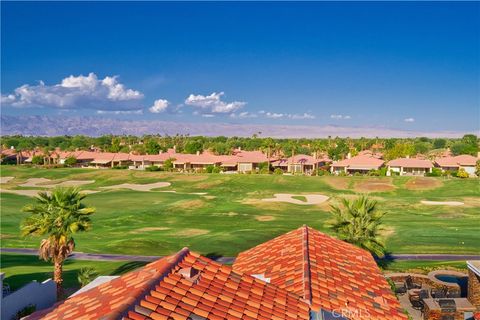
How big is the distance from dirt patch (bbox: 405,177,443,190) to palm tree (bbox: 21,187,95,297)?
75.0m

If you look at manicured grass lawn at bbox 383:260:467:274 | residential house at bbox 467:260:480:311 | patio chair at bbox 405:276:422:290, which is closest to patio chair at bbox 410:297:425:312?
residential house at bbox 467:260:480:311

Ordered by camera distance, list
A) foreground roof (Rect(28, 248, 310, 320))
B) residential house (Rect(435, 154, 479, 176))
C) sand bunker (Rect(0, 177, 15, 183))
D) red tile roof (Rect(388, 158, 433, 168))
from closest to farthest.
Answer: foreground roof (Rect(28, 248, 310, 320))
sand bunker (Rect(0, 177, 15, 183))
red tile roof (Rect(388, 158, 433, 168))
residential house (Rect(435, 154, 479, 176))

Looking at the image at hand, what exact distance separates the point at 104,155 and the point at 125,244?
107483 millimetres

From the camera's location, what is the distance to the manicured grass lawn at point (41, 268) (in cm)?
3370

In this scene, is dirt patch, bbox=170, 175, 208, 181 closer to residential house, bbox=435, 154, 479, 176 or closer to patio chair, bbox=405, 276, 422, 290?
residential house, bbox=435, 154, 479, 176

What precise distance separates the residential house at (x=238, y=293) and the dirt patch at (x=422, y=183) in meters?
75.1

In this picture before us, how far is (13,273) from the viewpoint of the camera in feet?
116

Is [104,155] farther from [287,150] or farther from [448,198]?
[448,198]

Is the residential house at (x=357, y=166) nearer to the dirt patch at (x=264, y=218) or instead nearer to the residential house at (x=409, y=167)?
the residential house at (x=409, y=167)

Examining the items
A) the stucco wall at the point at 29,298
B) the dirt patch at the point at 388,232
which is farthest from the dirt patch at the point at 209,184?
the stucco wall at the point at 29,298

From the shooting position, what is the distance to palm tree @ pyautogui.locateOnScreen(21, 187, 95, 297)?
2753cm

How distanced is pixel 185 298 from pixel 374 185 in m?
85.2

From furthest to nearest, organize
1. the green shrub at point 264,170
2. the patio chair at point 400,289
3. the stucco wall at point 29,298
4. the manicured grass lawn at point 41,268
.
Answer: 1. the green shrub at point 264,170
2. the manicured grass lawn at point 41,268
3. the patio chair at point 400,289
4. the stucco wall at point 29,298

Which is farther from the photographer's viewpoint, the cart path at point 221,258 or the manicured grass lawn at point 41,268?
the cart path at point 221,258
